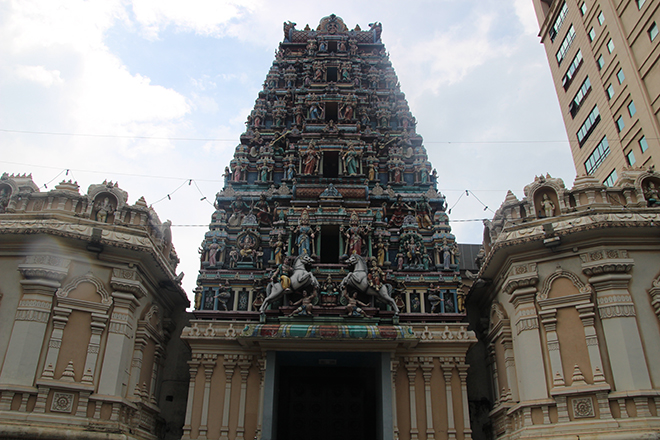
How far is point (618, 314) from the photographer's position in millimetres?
17594

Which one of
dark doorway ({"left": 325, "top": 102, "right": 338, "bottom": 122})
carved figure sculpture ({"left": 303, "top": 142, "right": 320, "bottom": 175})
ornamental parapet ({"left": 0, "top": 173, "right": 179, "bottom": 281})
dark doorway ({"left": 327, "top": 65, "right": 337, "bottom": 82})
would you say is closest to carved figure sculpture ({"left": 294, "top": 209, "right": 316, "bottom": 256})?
carved figure sculpture ({"left": 303, "top": 142, "right": 320, "bottom": 175})

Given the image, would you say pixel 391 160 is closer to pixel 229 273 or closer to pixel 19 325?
pixel 229 273

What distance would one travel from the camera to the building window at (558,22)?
136 feet

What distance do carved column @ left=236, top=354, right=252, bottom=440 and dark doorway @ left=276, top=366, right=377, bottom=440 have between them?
6.49 ft

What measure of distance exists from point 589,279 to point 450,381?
671cm

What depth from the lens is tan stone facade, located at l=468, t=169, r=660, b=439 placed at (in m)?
16.7

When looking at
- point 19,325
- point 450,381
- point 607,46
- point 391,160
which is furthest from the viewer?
point 607,46

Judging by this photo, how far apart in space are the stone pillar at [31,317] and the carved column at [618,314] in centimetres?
1901

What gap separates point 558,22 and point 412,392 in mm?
34828

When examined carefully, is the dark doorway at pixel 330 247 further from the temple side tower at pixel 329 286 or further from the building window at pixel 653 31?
the building window at pixel 653 31

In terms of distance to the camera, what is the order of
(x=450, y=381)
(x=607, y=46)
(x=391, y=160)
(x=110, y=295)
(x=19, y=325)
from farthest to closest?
(x=607, y=46) < (x=391, y=160) < (x=450, y=381) < (x=110, y=295) < (x=19, y=325)

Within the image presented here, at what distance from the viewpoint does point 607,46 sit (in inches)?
1384

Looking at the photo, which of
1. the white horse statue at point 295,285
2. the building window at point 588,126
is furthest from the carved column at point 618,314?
the building window at point 588,126

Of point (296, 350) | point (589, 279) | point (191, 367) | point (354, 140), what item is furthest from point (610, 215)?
point (191, 367)
